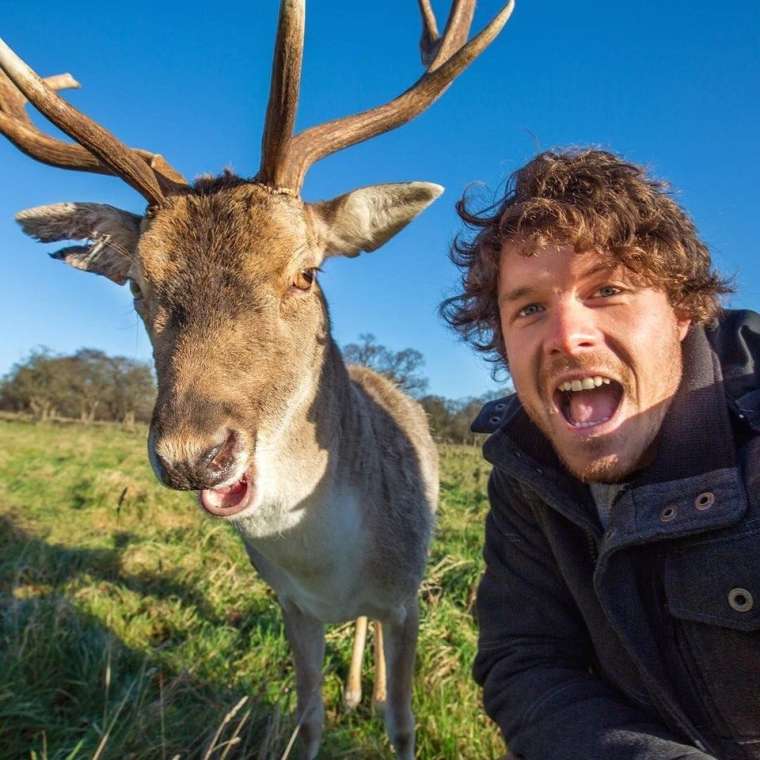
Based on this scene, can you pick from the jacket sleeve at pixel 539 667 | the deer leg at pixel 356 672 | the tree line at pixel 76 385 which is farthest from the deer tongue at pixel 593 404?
the tree line at pixel 76 385

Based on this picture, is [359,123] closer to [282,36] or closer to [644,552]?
[282,36]

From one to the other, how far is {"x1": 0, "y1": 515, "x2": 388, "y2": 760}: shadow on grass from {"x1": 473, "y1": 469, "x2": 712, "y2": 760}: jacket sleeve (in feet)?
3.20

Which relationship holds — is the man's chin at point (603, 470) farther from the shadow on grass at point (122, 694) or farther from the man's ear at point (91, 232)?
the man's ear at point (91, 232)

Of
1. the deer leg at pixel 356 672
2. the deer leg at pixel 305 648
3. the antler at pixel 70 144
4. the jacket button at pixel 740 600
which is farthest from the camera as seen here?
the deer leg at pixel 356 672

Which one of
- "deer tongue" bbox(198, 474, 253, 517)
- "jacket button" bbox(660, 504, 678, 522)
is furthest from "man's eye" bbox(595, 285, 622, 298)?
"deer tongue" bbox(198, 474, 253, 517)

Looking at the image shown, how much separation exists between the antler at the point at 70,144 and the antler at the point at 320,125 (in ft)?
1.85

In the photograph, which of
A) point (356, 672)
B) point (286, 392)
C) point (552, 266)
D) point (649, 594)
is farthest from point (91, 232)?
point (356, 672)

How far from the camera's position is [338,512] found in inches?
139

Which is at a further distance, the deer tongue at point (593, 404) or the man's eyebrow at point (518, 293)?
the man's eyebrow at point (518, 293)

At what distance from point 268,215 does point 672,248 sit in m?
1.75

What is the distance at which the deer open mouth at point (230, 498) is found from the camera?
8.61 feet

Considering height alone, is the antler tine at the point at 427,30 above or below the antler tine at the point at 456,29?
above

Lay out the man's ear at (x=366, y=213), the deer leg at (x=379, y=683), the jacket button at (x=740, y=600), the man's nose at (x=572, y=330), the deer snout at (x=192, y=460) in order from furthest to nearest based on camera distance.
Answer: the deer leg at (x=379, y=683) < the man's ear at (x=366, y=213) < the man's nose at (x=572, y=330) < the deer snout at (x=192, y=460) < the jacket button at (x=740, y=600)

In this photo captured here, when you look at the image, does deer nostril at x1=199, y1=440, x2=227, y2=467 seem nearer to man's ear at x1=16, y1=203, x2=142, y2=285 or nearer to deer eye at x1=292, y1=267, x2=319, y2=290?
deer eye at x1=292, y1=267, x2=319, y2=290
